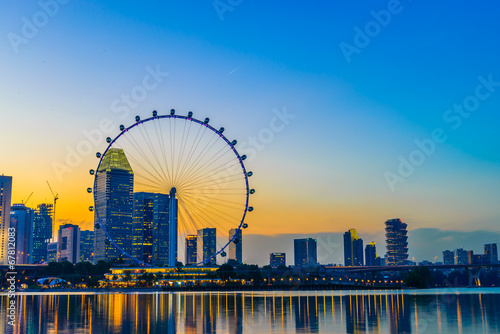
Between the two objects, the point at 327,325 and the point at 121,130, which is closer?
the point at 327,325

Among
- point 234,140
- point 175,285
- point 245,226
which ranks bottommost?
point 175,285

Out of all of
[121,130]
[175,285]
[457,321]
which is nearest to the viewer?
[457,321]

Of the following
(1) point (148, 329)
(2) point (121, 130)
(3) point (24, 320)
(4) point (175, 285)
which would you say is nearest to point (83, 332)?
(1) point (148, 329)

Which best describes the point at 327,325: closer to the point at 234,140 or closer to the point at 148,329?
the point at 148,329

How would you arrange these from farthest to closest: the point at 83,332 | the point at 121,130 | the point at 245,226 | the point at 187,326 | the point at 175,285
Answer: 1. the point at 175,285
2. the point at 245,226
3. the point at 121,130
4. the point at 187,326
5. the point at 83,332

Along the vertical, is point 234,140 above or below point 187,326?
above

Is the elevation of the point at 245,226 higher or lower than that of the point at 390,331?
higher

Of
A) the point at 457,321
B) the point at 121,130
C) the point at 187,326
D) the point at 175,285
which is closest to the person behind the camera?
the point at 187,326

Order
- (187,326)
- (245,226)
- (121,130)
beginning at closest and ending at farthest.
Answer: (187,326), (121,130), (245,226)

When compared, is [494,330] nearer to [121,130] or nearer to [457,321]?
[457,321]

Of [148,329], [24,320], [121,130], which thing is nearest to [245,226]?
[121,130]
